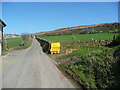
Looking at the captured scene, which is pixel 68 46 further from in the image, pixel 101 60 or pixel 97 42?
pixel 101 60

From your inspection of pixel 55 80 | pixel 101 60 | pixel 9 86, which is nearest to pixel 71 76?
pixel 55 80

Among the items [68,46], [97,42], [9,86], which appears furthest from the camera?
[68,46]

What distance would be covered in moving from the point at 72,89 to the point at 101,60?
115 inches

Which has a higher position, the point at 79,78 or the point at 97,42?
the point at 97,42

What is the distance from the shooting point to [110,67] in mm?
10297

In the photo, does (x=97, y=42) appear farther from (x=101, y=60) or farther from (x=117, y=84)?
(x=117, y=84)

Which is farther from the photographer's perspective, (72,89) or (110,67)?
(110,67)

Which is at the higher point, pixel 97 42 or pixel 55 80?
pixel 97 42

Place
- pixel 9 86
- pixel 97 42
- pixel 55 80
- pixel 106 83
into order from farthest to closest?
1. pixel 97 42
2. pixel 55 80
3. pixel 9 86
4. pixel 106 83

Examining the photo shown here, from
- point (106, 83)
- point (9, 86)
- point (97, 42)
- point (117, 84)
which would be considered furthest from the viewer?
point (97, 42)

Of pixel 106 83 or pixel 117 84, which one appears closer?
pixel 117 84

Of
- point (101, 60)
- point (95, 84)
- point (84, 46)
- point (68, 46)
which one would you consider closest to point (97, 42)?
point (84, 46)

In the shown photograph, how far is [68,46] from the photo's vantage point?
1060 inches

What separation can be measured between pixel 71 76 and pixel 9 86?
362cm
